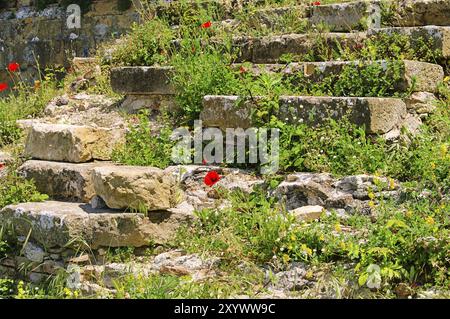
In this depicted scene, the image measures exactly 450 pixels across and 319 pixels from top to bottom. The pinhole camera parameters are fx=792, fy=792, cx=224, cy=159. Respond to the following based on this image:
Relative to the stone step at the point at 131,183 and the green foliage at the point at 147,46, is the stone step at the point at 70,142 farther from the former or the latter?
the green foliage at the point at 147,46

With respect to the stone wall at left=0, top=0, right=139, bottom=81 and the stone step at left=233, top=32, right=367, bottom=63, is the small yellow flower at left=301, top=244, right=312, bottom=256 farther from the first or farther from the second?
the stone wall at left=0, top=0, right=139, bottom=81

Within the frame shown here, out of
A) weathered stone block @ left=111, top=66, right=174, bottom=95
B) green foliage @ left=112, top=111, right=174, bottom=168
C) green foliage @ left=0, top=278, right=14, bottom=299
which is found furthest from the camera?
weathered stone block @ left=111, top=66, right=174, bottom=95

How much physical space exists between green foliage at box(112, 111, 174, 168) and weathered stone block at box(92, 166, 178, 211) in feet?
2.55

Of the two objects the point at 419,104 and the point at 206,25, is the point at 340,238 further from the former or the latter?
the point at 206,25

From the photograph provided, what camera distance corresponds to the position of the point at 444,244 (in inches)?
183

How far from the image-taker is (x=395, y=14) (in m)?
7.29

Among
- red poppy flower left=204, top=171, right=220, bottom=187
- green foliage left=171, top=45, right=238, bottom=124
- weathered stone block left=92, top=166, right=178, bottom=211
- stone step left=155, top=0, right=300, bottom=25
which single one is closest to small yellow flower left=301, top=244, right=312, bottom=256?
red poppy flower left=204, top=171, right=220, bottom=187

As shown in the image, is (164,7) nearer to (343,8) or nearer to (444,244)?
(343,8)

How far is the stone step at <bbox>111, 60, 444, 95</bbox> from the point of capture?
20.7 feet

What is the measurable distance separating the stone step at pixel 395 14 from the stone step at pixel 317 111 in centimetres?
136

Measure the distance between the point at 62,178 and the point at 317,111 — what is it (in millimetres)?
2091

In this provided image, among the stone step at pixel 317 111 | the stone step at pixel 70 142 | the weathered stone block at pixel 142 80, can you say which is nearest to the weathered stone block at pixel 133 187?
the stone step at pixel 70 142

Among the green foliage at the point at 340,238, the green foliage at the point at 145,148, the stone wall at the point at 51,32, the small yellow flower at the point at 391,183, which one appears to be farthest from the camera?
the stone wall at the point at 51,32

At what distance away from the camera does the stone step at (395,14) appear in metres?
7.22
